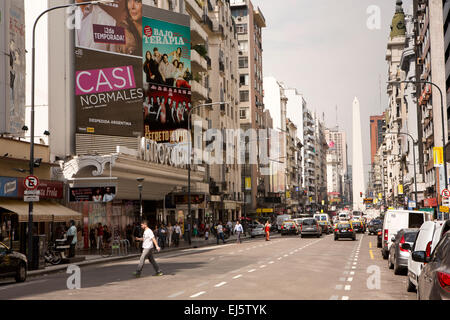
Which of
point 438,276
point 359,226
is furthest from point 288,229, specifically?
point 438,276

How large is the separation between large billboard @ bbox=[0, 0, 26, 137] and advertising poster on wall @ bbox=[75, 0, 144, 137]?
23.8 feet

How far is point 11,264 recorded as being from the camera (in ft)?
63.2

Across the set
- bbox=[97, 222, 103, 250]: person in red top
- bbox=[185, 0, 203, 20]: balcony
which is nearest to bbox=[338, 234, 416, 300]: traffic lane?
bbox=[97, 222, 103, 250]: person in red top

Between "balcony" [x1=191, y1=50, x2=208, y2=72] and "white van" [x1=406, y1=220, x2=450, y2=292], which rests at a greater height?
"balcony" [x1=191, y1=50, x2=208, y2=72]

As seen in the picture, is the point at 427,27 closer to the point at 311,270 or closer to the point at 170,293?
the point at 311,270

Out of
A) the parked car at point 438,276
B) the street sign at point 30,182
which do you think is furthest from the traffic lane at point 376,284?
the street sign at point 30,182

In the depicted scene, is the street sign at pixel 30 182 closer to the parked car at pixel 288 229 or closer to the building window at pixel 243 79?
the parked car at pixel 288 229

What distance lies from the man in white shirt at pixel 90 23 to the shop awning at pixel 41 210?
1212 cm

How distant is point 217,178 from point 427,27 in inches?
1176

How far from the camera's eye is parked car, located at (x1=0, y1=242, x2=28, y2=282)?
18.7 meters

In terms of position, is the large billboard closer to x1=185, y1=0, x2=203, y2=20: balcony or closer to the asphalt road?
the asphalt road

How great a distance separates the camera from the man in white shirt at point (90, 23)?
3969cm

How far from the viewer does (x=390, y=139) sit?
15500 centimetres
